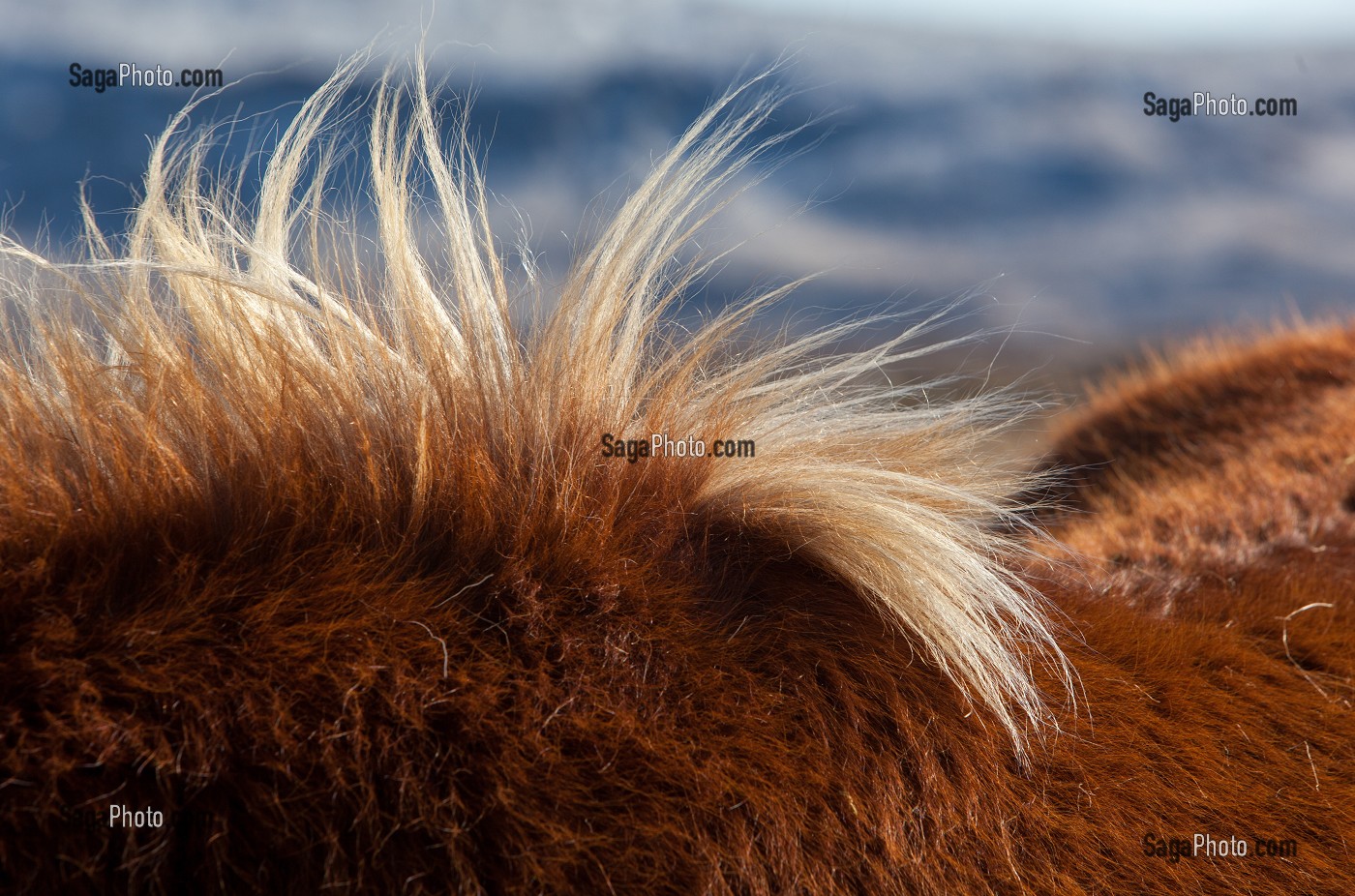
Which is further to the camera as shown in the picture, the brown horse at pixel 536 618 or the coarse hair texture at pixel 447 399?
the coarse hair texture at pixel 447 399

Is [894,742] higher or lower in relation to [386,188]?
lower

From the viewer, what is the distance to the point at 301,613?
80 cm

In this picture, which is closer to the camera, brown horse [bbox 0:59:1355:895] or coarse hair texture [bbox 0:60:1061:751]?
brown horse [bbox 0:59:1355:895]

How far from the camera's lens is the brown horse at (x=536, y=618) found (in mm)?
747

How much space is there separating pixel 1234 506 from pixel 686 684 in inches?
54.2

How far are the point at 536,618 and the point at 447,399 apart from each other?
25 centimetres

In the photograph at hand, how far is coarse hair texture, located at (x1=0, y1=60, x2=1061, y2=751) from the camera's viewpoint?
0.90 meters

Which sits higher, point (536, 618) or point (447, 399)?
point (447, 399)

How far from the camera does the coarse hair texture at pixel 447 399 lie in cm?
90

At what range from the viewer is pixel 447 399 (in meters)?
0.96

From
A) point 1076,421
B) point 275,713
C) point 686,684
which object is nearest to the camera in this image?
point 275,713

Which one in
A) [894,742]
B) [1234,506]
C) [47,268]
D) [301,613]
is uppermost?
[47,268]

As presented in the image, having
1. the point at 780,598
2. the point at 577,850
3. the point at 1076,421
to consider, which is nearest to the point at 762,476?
the point at 780,598

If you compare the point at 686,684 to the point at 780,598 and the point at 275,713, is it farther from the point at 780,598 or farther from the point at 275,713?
the point at 275,713
